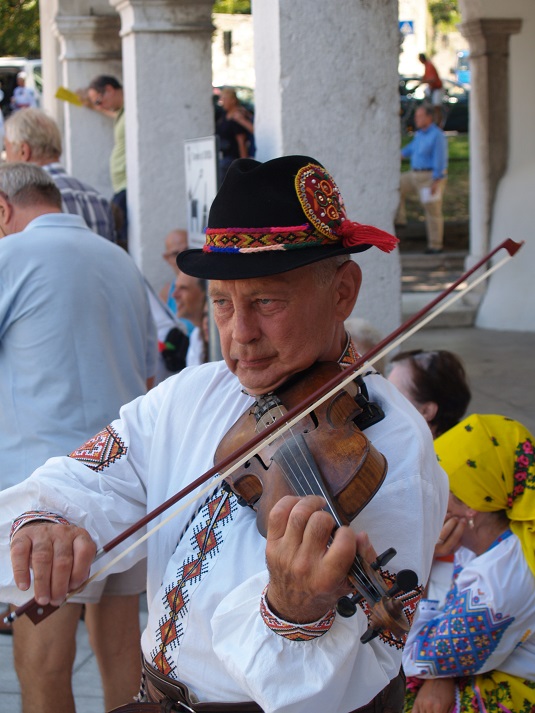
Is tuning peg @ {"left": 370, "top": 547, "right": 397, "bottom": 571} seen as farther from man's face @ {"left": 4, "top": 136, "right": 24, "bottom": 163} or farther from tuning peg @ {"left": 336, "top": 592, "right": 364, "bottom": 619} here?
man's face @ {"left": 4, "top": 136, "right": 24, "bottom": 163}

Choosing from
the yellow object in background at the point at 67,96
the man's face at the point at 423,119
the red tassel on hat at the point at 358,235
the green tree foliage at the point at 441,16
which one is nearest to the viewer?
the red tassel on hat at the point at 358,235

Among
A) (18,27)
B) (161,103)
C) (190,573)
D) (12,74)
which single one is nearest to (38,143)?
(161,103)

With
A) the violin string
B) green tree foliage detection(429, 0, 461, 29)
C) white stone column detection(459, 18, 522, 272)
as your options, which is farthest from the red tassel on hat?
green tree foliage detection(429, 0, 461, 29)

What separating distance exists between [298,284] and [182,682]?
0.78 metres

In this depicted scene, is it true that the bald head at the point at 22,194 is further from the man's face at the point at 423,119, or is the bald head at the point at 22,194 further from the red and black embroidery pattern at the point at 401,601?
the man's face at the point at 423,119

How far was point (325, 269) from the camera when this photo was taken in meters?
1.99

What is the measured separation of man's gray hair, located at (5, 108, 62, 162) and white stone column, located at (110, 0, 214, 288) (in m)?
1.06

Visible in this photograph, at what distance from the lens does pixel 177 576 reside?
2.02m

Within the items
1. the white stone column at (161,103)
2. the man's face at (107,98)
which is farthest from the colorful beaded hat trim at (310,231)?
the man's face at (107,98)

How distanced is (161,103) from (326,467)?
5.12 metres

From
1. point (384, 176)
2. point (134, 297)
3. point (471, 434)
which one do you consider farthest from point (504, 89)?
point (471, 434)

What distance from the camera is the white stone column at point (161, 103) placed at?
6.38m

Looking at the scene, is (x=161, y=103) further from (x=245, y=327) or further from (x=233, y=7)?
(x=233, y=7)

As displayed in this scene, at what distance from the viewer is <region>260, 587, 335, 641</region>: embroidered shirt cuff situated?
63.4 inches
